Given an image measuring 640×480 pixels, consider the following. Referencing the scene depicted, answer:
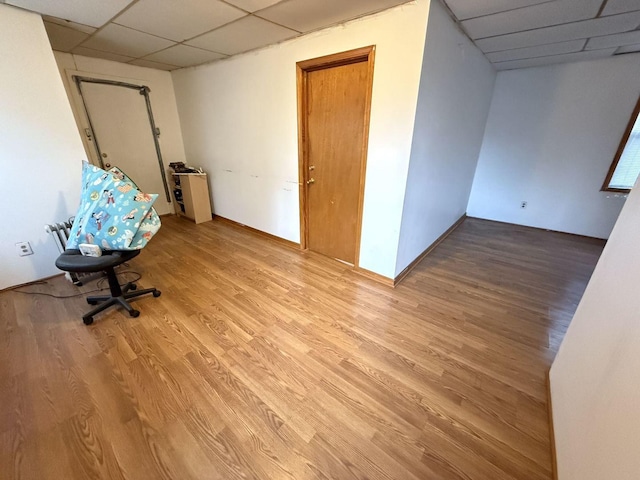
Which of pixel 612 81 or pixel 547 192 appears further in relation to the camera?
pixel 547 192

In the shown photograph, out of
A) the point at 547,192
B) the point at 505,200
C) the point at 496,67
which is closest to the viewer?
the point at 496,67

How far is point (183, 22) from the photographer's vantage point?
2297 millimetres

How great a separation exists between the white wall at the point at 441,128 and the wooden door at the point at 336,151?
48cm

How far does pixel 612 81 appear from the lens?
3316 millimetres

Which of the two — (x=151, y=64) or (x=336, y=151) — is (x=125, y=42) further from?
(x=336, y=151)

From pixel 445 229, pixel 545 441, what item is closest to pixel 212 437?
pixel 545 441

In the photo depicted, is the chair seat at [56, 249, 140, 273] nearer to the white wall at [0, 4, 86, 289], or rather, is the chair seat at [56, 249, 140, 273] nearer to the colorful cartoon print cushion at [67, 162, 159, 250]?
the colorful cartoon print cushion at [67, 162, 159, 250]

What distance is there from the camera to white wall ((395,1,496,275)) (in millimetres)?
2072

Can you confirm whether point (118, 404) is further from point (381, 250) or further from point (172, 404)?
point (381, 250)

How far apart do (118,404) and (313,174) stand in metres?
2.55

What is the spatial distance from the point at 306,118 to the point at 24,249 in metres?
3.14

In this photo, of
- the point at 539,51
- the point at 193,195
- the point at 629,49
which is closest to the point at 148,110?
the point at 193,195

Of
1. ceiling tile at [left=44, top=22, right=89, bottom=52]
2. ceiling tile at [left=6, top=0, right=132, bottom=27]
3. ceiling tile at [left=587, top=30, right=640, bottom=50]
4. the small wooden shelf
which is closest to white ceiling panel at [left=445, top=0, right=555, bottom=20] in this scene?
ceiling tile at [left=587, top=30, right=640, bottom=50]

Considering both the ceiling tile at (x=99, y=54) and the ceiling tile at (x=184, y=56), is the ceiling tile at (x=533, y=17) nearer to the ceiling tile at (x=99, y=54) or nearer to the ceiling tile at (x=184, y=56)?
the ceiling tile at (x=184, y=56)
